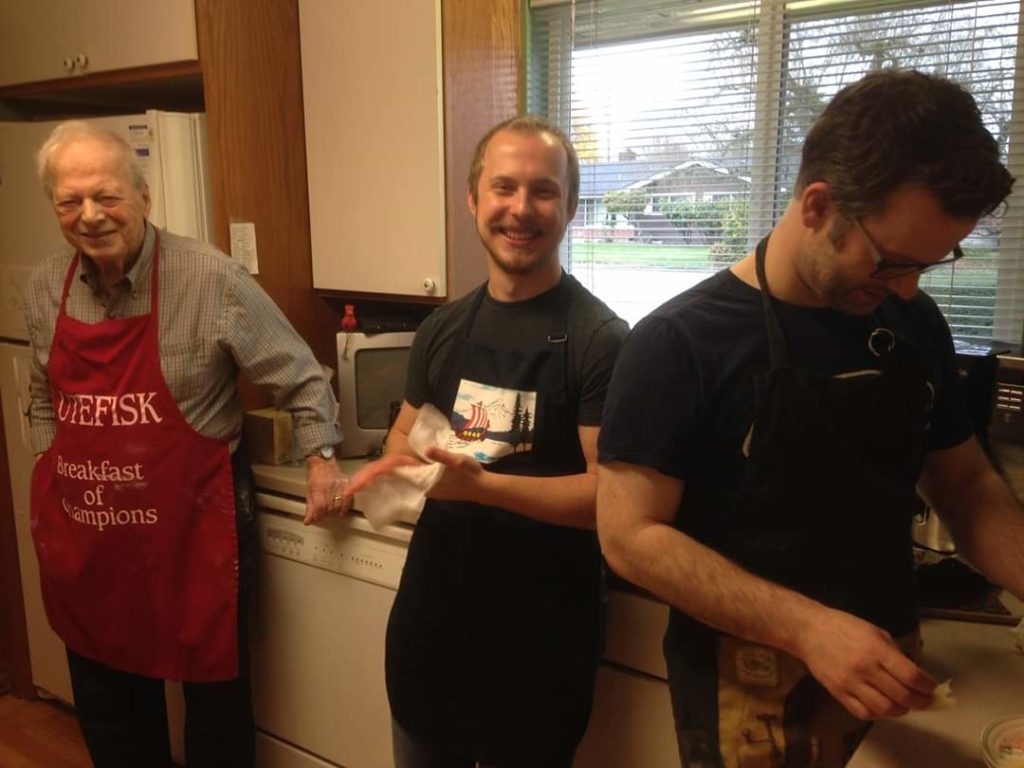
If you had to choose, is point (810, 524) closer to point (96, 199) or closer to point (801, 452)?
point (801, 452)

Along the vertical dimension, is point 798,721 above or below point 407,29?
below

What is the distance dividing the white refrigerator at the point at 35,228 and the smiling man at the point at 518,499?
912mm

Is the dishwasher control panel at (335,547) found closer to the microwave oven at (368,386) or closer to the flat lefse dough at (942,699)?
the microwave oven at (368,386)

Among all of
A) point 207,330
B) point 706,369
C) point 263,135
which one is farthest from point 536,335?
point 263,135

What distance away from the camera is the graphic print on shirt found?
1.21m

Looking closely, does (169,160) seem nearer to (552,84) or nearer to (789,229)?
(552,84)

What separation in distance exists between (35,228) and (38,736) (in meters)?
1.42

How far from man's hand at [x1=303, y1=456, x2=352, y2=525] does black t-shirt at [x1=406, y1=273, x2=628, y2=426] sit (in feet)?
1.22

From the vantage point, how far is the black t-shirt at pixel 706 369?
36.6 inches

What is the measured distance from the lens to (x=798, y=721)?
38.4 inches

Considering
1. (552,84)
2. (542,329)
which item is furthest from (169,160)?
(542,329)

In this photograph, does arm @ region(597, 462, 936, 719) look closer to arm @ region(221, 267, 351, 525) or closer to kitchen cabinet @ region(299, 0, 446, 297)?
arm @ region(221, 267, 351, 525)

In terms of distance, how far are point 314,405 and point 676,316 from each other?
98cm

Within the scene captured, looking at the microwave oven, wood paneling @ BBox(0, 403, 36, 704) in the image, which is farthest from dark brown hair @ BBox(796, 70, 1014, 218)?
wood paneling @ BBox(0, 403, 36, 704)
